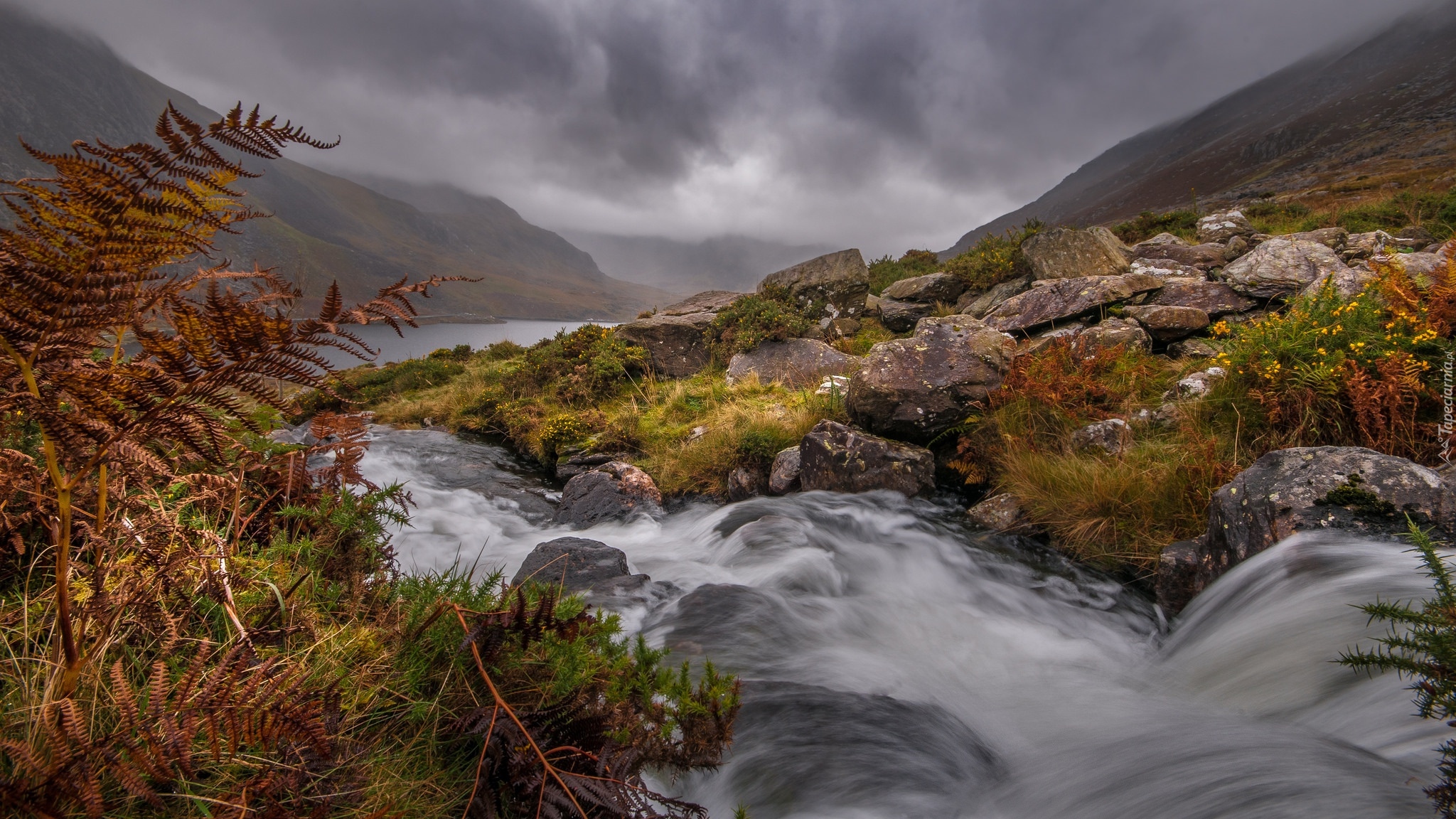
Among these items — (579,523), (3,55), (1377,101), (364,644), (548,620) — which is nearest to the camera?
(548,620)

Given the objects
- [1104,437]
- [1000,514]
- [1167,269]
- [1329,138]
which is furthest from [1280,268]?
[1329,138]

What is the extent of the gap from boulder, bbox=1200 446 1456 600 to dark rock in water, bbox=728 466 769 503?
475 centimetres

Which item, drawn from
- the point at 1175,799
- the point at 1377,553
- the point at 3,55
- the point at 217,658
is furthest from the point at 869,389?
the point at 3,55

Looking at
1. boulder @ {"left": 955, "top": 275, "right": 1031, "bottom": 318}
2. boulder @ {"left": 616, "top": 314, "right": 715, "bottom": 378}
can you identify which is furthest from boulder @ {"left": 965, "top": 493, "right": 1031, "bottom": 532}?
boulder @ {"left": 616, "top": 314, "right": 715, "bottom": 378}

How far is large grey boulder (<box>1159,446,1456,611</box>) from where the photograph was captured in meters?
3.58

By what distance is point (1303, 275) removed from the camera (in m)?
8.48

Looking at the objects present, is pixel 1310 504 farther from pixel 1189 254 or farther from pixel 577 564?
pixel 1189 254

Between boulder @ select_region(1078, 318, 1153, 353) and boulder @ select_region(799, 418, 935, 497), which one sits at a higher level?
boulder @ select_region(1078, 318, 1153, 353)

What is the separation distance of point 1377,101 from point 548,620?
5450 inches

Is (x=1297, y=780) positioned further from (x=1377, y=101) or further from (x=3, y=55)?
(x=3, y=55)

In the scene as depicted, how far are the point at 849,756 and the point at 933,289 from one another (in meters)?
12.8

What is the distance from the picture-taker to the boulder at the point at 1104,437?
5.78m

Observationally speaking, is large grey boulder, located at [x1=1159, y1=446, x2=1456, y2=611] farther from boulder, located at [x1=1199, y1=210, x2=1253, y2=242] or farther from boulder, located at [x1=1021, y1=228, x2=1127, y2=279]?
boulder, located at [x1=1199, y1=210, x2=1253, y2=242]

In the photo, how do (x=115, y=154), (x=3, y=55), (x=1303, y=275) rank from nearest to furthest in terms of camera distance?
(x=115, y=154)
(x=1303, y=275)
(x=3, y=55)
